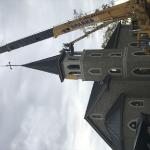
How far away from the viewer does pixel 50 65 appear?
52.3 meters

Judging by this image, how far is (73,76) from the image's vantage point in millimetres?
51312

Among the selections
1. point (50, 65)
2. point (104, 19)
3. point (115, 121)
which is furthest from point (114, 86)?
point (50, 65)

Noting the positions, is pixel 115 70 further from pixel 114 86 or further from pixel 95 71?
pixel 95 71

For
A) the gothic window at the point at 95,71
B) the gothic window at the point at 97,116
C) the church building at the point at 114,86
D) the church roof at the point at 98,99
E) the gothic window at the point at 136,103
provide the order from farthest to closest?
the gothic window at the point at 97,116 → the gothic window at the point at 95,71 → the church roof at the point at 98,99 → the gothic window at the point at 136,103 → the church building at the point at 114,86

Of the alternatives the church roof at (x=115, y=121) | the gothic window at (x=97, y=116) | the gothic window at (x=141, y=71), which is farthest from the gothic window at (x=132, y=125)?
the gothic window at (x=141, y=71)

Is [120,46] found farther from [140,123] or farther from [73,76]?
[140,123]

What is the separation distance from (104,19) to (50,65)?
12651mm

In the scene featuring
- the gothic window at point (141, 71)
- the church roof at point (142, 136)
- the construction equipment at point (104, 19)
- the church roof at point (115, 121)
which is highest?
the construction equipment at point (104, 19)

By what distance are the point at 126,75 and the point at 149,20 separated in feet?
28.7

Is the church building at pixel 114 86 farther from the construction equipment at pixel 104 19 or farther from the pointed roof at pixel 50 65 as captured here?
the construction equipment at pixel 104 19

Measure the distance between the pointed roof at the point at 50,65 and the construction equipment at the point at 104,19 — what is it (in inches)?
298

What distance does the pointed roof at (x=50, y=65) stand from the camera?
5097 cm

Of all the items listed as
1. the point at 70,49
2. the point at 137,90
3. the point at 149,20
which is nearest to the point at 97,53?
the point at 70,49

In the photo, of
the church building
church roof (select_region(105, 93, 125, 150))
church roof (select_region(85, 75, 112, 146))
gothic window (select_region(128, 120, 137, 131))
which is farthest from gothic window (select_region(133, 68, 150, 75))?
gothic window (select_region(128, 120, 137, 131))
